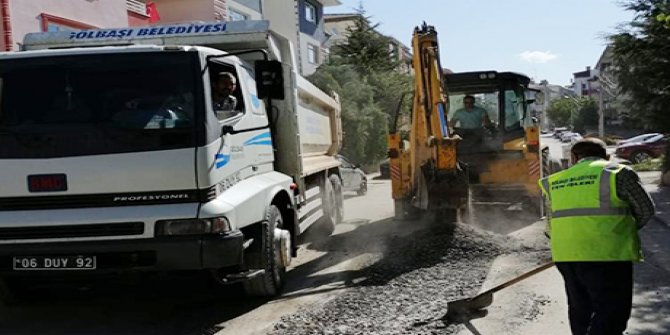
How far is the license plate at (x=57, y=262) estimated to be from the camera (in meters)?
4.71

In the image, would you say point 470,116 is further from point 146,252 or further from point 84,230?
point 84,230

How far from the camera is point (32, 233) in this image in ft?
15.6

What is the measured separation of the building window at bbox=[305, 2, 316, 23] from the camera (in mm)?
33031

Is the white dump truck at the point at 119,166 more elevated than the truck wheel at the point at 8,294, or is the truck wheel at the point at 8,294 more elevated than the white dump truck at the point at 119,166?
the white dump truck at the point at 119,166

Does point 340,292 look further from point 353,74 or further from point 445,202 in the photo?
point 353,74

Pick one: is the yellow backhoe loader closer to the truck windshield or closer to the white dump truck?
the white dump truck

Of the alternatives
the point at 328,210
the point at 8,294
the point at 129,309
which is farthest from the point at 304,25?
the point at 8,294

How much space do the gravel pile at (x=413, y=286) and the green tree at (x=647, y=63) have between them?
21.3 ft

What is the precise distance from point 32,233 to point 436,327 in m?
3.18

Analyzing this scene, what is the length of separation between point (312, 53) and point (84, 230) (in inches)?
1155

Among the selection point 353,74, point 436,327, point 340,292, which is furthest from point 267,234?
point 353,74

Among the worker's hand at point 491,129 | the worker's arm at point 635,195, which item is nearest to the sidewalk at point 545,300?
the worker's arm at point 635,195

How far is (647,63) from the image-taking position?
12539mm

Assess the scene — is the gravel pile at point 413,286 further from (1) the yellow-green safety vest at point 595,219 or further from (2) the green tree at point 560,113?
(2) the green tree at point 560,113
